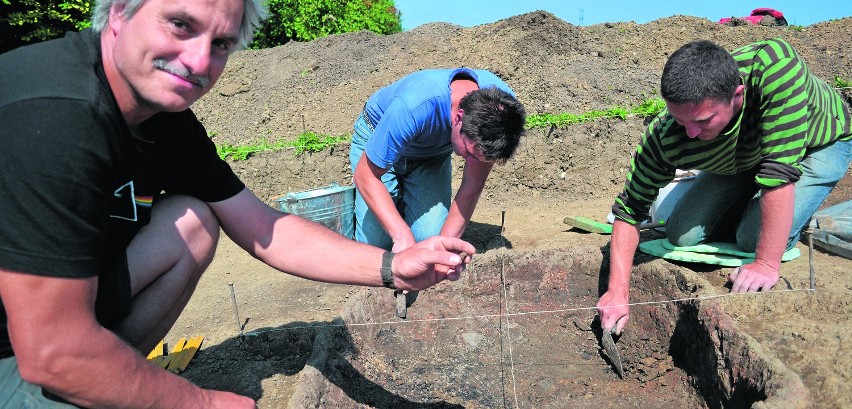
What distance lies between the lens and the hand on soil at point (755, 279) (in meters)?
3.01

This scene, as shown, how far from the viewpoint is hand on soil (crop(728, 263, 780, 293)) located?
3.01 m

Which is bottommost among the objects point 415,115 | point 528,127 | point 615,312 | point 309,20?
point 615,312

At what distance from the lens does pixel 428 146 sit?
3.75 metres

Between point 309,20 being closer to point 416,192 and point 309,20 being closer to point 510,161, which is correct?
point 510,161

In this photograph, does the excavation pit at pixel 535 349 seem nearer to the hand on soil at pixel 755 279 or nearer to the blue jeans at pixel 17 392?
the hand on soil at pixel 755 279

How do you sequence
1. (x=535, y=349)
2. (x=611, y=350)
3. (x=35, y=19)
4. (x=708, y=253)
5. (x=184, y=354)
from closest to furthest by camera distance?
(x=184, y=354)
(x=611, y=350)
(x=535, y=349)
(x=708, y=253)
(x=35, y=19)

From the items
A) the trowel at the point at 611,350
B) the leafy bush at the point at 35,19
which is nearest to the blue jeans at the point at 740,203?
the trowel at the point at 611,350

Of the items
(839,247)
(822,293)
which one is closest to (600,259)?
(822,293)

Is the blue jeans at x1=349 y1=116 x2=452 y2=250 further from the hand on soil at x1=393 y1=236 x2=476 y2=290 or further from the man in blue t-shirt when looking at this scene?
the hand on soil at x1=393 y1=236 x2=476 y2=290

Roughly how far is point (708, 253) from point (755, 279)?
2.07 ft

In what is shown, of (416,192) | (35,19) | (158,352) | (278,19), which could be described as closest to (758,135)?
(416,192)

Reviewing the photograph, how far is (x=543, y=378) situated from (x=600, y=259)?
80cm

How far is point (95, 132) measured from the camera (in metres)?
1.44

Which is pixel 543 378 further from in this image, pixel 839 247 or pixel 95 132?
pixel 95 132
